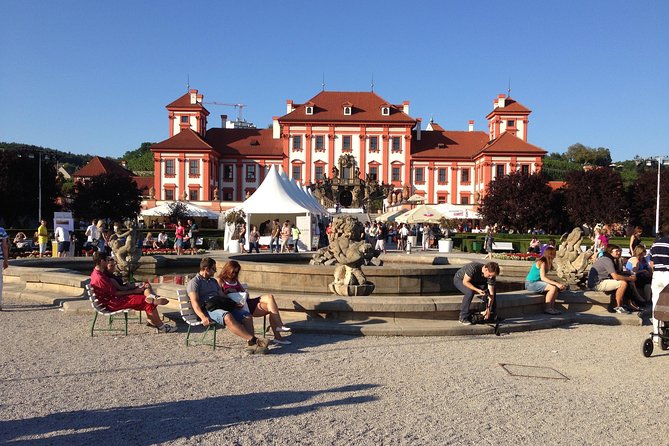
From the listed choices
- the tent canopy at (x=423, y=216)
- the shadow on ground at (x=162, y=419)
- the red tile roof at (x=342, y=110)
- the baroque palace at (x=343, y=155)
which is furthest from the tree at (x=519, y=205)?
the shadow on ground at (x=162, y=419)

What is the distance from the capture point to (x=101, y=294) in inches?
317

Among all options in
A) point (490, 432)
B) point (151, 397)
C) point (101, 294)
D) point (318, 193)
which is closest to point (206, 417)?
point (151, 397)

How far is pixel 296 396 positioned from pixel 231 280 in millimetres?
2675

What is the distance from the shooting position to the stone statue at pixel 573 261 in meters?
12.3

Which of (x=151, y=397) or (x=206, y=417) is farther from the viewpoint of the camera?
(x=151, y=397)

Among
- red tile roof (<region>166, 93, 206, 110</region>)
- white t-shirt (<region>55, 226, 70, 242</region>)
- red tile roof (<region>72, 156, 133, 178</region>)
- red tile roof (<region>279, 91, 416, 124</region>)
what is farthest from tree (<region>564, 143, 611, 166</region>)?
white t-shirt (<region>55, 226, 70, 242</region>)

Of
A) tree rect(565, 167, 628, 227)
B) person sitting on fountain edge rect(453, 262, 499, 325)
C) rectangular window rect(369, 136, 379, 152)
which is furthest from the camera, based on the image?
rectangular window rect(369, 136, 379, 152)

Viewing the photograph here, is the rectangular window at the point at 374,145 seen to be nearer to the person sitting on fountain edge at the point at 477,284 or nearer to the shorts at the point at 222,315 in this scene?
the person sitting on fountain edge at the point at 477,284

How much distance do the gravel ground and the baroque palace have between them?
180 ft

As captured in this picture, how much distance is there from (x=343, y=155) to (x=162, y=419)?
60.2 meters

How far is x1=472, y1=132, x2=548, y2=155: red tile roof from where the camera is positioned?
64062mm

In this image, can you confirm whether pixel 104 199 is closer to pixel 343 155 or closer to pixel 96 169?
pixel 343 155

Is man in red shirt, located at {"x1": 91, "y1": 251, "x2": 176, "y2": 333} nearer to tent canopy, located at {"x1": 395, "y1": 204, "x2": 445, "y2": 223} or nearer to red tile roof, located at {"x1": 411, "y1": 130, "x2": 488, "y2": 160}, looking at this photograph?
tent canopy, located at {"x1": 395, "y1": 204, "x2": 445, "y2": 223}

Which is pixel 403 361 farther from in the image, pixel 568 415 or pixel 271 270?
pixel 271 270
